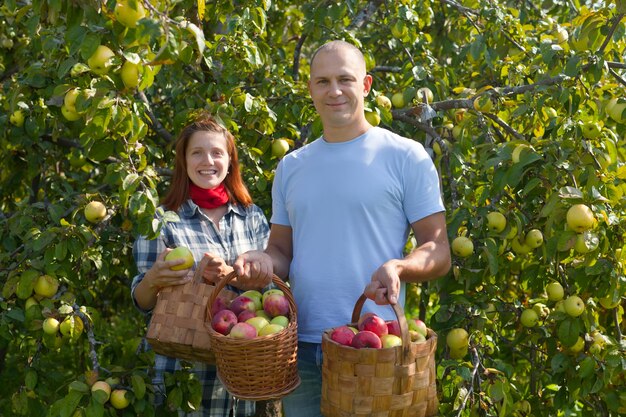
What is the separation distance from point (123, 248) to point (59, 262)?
1.62 ft

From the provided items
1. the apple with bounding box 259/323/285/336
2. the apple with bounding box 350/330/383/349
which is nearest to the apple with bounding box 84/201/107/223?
the apple with bounding box 259/323/285/336

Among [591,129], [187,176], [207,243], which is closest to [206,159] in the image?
[187,176]

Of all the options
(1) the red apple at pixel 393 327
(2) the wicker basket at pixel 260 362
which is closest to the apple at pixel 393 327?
(1) the red apple at pixel 393 327

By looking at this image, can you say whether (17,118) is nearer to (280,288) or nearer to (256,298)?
(256,298)

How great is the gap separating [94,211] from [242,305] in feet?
2.52

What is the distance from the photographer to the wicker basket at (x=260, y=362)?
1.92 m

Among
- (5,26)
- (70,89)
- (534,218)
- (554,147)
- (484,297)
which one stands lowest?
(484,297)

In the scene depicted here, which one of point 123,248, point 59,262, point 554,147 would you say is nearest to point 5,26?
point 123,248

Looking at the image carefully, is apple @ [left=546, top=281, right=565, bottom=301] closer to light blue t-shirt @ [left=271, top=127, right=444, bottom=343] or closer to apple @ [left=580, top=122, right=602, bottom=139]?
apple @ [left=580, top=122, right=602, bottom=139]

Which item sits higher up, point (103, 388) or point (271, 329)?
point (271, 329)

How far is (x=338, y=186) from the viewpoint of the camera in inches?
82.0

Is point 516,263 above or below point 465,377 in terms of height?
above

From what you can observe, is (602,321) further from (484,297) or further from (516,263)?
(484,297)

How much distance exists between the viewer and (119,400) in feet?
7.96
